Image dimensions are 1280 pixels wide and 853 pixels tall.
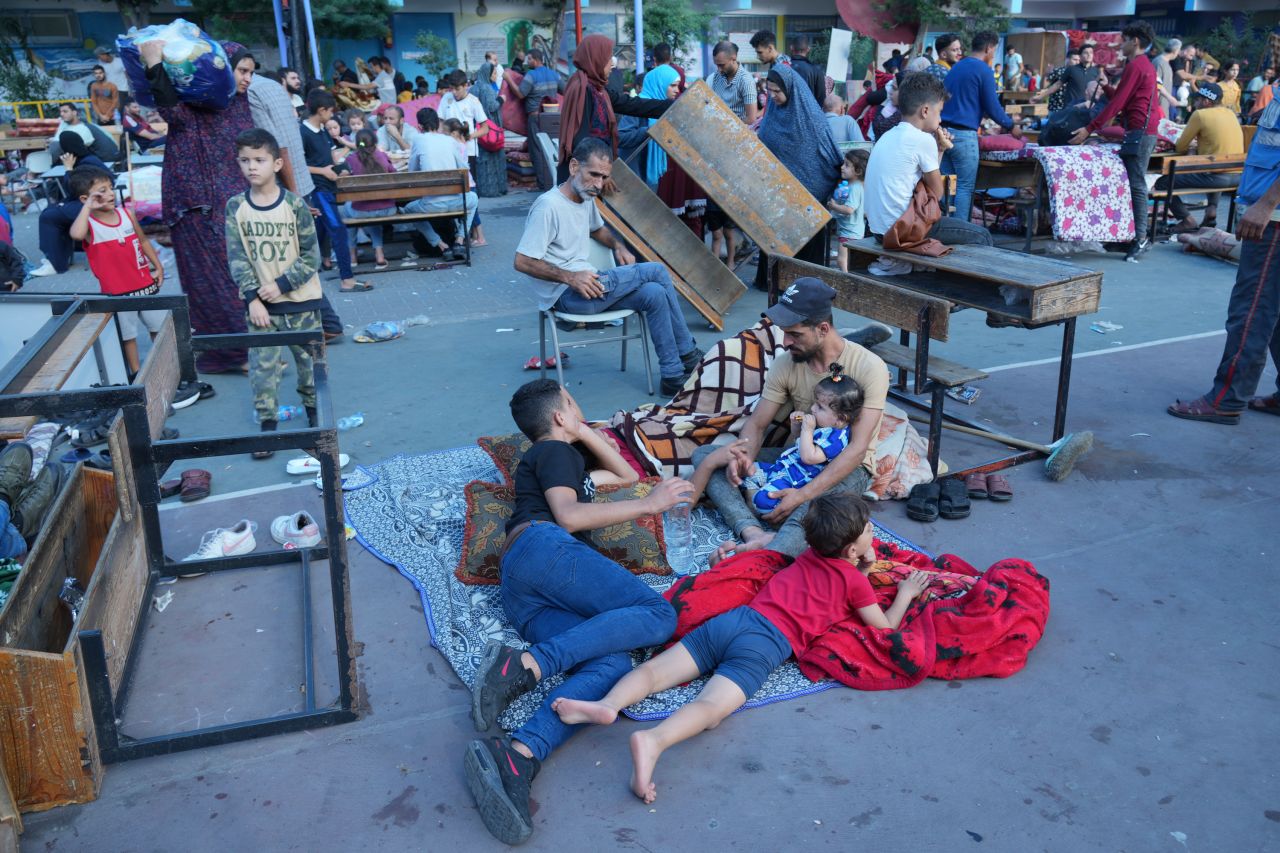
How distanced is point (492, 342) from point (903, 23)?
2219 cm

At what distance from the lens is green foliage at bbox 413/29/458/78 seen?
87.8 ft

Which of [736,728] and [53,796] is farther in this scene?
[736,728]

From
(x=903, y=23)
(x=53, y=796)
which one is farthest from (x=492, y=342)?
A: (x=903, y=23)

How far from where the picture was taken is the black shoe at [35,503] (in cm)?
377

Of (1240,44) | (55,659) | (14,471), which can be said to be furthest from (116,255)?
(1240,44)

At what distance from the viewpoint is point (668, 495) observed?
3.68 m

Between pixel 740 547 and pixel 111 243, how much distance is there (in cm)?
433

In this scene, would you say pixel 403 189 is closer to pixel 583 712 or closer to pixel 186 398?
pixel 186 398

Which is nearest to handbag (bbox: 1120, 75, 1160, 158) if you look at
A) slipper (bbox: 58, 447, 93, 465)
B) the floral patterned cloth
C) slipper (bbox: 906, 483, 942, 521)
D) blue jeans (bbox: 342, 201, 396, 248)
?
the floral patterned cloth

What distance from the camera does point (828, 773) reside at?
295cm

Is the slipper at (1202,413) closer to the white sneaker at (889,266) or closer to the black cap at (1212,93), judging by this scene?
the white sneaker at (889,266)

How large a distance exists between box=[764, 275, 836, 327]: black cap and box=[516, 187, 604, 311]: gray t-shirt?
194cm

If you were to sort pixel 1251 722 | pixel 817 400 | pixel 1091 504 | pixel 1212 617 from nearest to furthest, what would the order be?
pixel 1251 722 < pixel 1212 617 < pixel 817 400 < pixel 1091 504

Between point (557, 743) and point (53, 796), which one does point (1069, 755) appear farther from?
point (53, 796)
